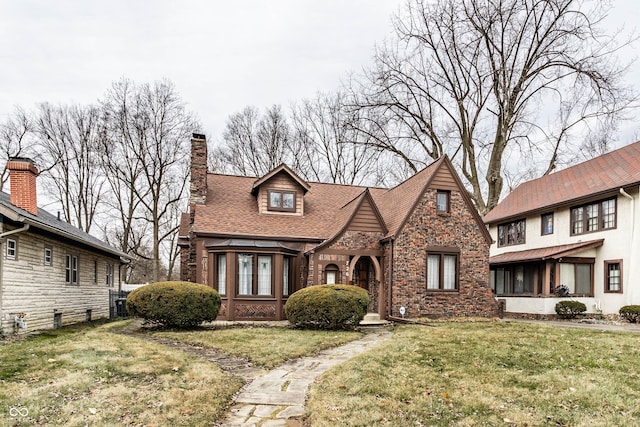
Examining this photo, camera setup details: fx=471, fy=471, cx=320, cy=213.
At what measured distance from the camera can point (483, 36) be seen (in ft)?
85.8

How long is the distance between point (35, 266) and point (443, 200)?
47.7 ft

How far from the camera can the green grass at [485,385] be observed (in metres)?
5.78

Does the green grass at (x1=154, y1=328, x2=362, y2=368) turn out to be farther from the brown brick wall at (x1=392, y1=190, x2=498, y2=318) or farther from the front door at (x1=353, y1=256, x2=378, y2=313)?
the front door at (x1=353, y1=256, x2=378, y2=313)

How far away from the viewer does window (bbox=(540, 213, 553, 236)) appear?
77.3 ft

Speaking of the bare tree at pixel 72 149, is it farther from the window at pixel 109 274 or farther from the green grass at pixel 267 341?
the green grass at pixel 267 341

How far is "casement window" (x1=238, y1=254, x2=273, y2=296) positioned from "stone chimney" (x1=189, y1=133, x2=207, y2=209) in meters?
3.79

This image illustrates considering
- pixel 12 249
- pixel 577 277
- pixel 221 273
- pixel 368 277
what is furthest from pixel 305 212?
pixel 577 277

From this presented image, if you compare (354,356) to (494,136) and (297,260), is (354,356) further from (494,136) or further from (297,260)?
(494,136)

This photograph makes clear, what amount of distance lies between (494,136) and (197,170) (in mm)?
18506

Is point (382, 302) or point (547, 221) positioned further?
point (547, 221)

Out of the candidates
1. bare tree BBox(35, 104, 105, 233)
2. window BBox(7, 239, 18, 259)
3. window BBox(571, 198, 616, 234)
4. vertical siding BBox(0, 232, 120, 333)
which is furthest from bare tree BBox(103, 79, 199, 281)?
window BBox(571, 198, 616, 234)

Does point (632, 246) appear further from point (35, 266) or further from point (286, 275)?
point (35, 266)

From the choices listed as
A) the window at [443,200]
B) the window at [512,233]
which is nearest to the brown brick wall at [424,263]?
the window at [443,200]

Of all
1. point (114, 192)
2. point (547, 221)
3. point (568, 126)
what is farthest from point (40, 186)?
point (568, 126)
